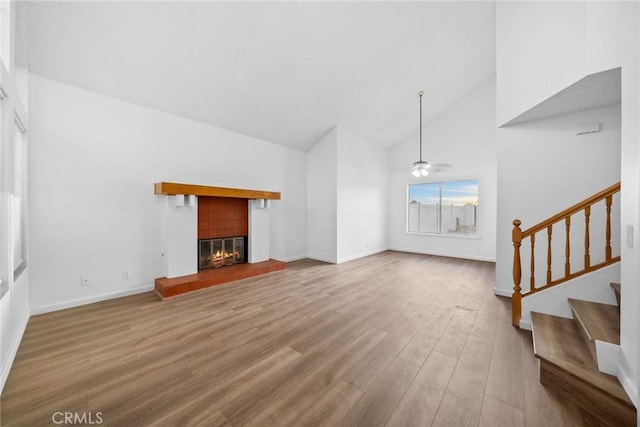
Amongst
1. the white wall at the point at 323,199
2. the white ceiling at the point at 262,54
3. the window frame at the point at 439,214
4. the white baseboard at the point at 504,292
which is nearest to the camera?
the white ceiling at the point at 262,54

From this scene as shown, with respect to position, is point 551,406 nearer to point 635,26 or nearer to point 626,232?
point 626,232

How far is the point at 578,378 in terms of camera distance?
1.60m

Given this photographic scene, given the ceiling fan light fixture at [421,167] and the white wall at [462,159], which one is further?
the white wall at [462,159]

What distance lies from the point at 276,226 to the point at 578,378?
16.9 feet

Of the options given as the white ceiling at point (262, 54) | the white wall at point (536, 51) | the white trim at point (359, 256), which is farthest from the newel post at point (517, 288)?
the white trim at point (359, 256)

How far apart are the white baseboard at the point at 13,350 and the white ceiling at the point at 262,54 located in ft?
9.67

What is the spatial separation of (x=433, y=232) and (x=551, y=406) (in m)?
5.66

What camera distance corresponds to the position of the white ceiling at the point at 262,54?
2.69 m

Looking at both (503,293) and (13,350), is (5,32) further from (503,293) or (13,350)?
(503,293)

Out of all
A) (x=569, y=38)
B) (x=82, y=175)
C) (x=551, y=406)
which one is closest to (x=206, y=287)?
(x=82, y=175)

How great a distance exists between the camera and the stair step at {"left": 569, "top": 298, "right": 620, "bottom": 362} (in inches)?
69.4

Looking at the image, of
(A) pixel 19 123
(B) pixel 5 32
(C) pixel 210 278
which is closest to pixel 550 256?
(C) pixel 210 278

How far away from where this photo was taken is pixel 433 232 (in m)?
6.89

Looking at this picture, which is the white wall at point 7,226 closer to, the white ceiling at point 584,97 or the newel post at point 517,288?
the newel post at point 517,288
